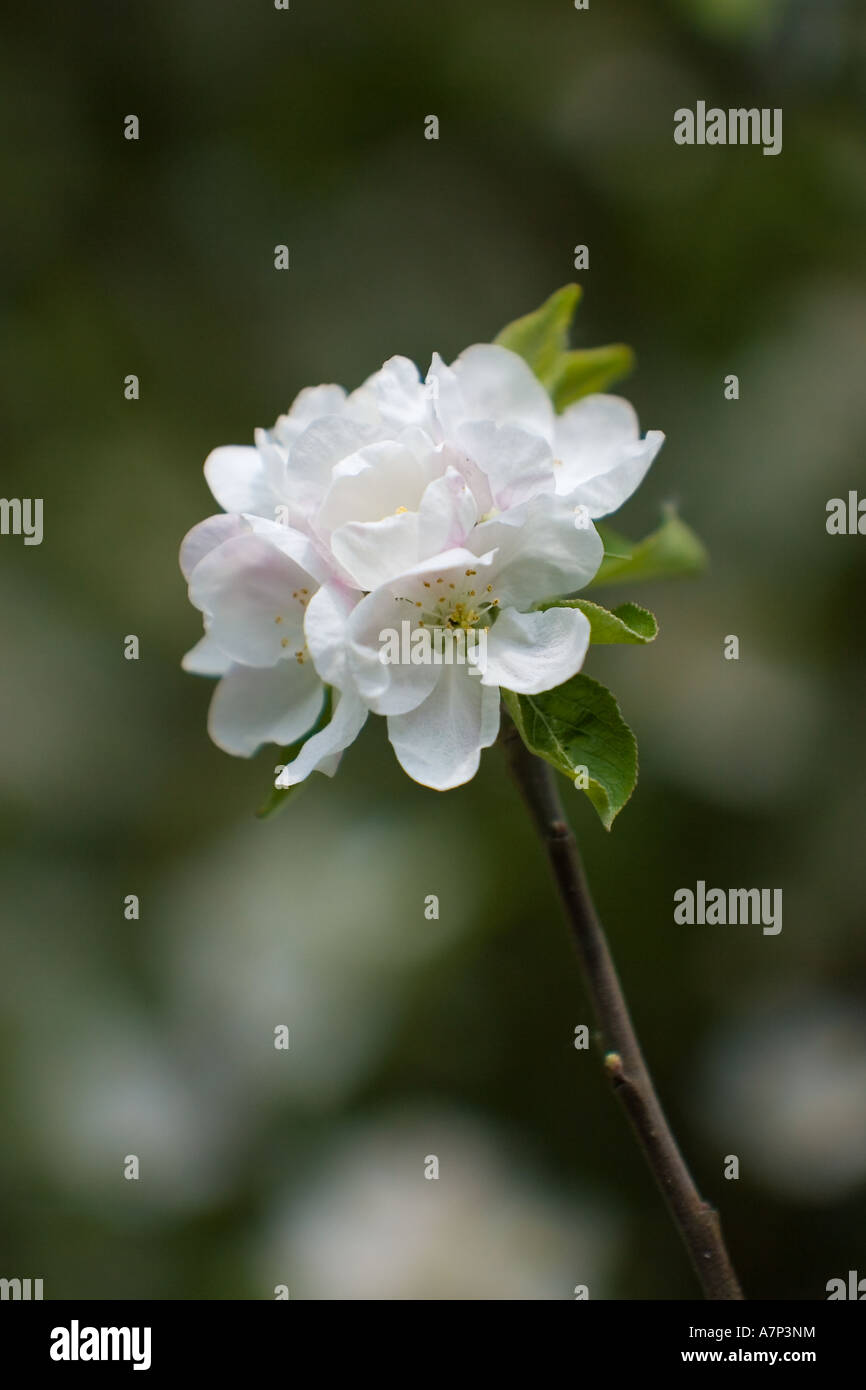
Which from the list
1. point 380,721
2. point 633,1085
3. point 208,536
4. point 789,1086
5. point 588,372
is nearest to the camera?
point 633,1085

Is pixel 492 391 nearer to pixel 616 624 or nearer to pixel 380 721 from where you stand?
pixel 616 624

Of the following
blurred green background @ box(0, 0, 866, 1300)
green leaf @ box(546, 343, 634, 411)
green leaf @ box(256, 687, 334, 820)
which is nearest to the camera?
green leaf @ box(256, 687, 334, 820)

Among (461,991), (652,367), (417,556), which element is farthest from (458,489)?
(652,367)

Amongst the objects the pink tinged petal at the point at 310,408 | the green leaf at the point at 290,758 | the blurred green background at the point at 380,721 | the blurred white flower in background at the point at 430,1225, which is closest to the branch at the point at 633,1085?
the green leaf at the point at 290,758

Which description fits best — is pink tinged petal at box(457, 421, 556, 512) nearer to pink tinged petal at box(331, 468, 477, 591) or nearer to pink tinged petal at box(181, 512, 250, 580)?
pink tinged petal at box(331, 468, 477, 591)

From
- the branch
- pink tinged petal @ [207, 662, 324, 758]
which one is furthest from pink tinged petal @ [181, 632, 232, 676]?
the branch

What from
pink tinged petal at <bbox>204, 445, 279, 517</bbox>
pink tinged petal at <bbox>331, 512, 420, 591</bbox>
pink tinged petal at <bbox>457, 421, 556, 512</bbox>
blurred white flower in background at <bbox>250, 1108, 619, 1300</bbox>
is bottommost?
blurred white flower in background at <bbox>250, 1108, 619, 1300</bbox>

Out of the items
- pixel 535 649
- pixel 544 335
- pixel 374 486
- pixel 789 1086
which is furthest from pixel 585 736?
pixel 789 1086
